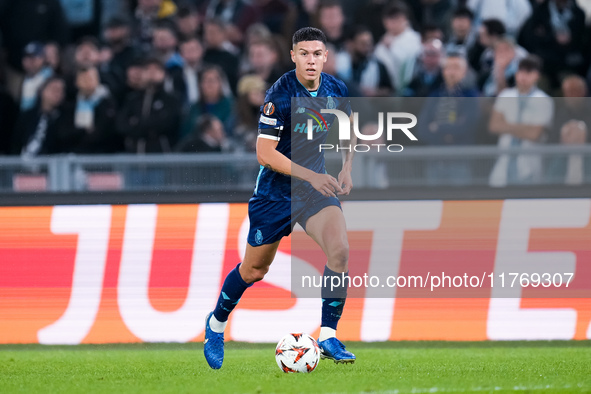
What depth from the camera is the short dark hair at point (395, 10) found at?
33.8 feet

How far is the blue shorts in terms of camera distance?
5.96 metres

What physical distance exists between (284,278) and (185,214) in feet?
3.23

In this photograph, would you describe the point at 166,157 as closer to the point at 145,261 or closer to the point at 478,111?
the point at 145,261

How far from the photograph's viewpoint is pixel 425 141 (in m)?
8.44

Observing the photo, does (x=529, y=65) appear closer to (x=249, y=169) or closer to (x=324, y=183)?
(x=249, y=169)

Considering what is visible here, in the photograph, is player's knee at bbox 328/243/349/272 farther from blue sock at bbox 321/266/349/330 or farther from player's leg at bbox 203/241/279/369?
player's leg at bbox 203/241/279/369

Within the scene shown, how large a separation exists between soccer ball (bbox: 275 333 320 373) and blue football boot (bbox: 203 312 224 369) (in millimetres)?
525

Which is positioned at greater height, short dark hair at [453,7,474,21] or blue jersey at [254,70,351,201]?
short dark hair at [453,7,474,21]

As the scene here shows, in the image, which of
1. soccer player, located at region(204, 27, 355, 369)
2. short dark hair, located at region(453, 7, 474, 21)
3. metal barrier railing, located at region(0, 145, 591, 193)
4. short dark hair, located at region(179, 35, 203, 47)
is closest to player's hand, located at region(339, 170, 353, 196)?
soccer player, located at region(204, 27, 355, 369)

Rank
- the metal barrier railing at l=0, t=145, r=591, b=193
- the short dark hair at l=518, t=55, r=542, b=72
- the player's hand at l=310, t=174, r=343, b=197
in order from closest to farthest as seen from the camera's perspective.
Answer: the player's hand at l=310, t=174, r=343, b=197, the metal barrier railing at l=0, t=145, r=591, b=193, the short dark hair at l=518, t=55, r=542, b=72

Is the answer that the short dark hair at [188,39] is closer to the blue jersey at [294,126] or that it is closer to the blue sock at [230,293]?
the blue jersey at [294,126]

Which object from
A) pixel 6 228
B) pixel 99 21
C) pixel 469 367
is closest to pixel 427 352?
pixel 469 367

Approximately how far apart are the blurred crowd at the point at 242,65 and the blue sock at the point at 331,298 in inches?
109

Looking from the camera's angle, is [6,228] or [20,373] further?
[6,228]
